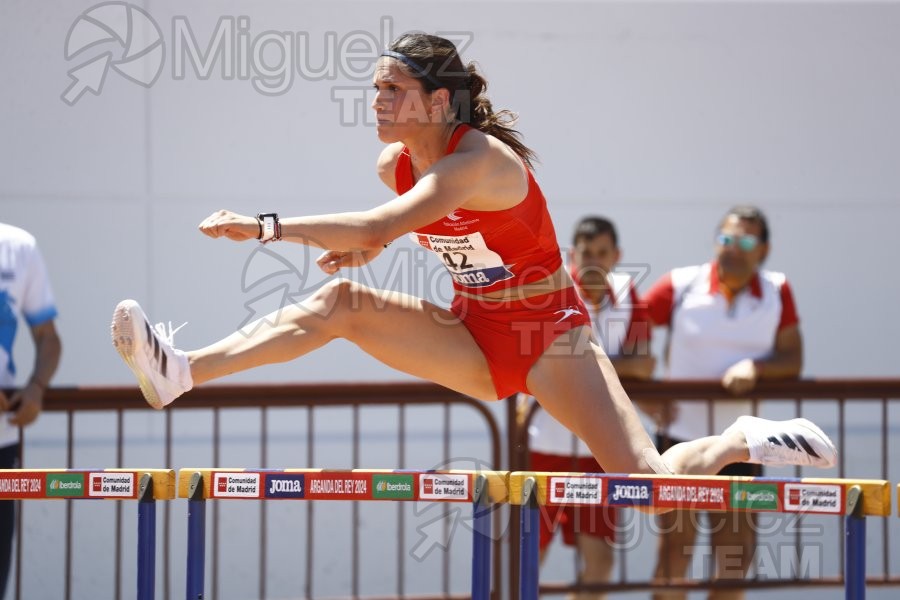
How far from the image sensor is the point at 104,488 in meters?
3.27

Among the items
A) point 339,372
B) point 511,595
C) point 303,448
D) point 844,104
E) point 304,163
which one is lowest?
point 511,595

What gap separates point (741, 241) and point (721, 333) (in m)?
0.43

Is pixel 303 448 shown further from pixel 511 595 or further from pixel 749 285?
pixel 749 285

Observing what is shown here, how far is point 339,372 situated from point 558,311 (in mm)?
2497

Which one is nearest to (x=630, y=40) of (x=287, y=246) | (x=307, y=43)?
(x=307, y=43)

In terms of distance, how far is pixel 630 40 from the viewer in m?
6.11

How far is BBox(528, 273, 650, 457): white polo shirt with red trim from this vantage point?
17.3ft

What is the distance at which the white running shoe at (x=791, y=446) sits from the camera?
349cm

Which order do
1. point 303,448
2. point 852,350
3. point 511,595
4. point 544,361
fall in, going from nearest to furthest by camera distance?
point 544,361, point 511,595, point 303,448, point 852,350

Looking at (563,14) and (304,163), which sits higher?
(563,14)

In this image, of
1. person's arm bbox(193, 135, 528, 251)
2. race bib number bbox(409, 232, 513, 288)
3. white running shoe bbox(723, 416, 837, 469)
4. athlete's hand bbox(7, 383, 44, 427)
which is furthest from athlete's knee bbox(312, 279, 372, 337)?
athlete's hand bbox(7, 383, 44, 427)

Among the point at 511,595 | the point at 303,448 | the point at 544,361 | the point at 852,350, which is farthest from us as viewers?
the point at 852,350

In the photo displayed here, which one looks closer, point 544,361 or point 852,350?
point 544,361

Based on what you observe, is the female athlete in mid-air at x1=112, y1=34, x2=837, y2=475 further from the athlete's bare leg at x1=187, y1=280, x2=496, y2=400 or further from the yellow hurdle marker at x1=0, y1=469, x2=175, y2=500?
the yellow hurdle marker at x1=0, y1=469, x2=175, y2=500
